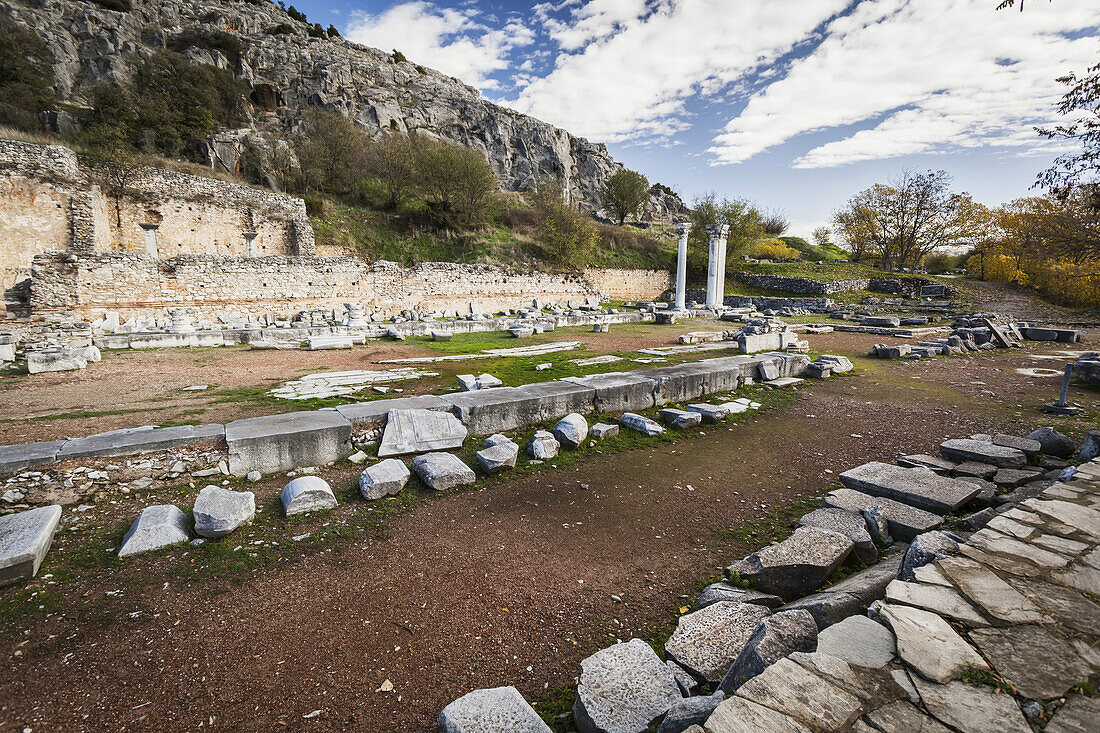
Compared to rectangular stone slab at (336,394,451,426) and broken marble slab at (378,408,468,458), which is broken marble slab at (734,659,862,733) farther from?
rectangular stone slab at (336,394,451,426)

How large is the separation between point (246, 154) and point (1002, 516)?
40.8m

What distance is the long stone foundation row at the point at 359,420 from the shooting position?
15.1 ft

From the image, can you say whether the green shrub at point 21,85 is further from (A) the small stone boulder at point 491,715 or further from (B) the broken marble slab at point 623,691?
(B) the broken marble slab at point 623,691

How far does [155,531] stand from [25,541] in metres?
0.71

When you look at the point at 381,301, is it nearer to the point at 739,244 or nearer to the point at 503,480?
the point at 503,480

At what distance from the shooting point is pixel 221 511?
387 cm

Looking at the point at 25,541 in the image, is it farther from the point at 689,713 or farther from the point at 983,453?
the point at 983,453

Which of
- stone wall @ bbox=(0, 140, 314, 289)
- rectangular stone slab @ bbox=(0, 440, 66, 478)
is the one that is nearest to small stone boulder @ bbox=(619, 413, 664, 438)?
rectangular stone slab @ bbox=(0, 440, 66, 478)

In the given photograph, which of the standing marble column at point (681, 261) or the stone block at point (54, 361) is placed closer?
the stone block at point (54, 361)


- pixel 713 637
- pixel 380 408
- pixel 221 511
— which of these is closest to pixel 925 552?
pixel 713 637

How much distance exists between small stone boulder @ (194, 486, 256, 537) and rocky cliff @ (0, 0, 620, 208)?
36515mm

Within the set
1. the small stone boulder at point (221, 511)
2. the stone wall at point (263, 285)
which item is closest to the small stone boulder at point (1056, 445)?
the small stone boulder at point (221, 511)

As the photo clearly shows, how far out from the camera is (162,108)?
99.8ft

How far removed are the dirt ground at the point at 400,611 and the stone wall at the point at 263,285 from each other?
1816cm
